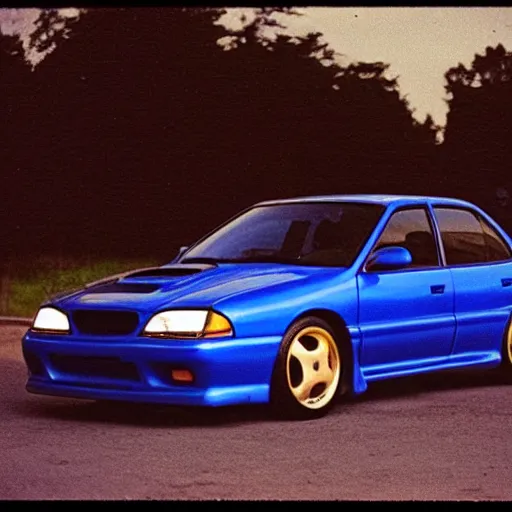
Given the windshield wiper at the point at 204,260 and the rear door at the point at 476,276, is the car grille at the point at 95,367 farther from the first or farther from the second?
the rear door at the point at 476,276

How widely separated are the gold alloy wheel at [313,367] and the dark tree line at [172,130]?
2114 cm

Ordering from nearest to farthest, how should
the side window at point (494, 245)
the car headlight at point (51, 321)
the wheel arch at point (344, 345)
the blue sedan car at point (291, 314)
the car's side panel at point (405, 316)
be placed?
the blue sedan car at point (291, 314) < the car headlight at point (51, 321) < the wheel arch at point (344, 345) < the car's side panel at point (405, 316) < the side window at point (494, 245)

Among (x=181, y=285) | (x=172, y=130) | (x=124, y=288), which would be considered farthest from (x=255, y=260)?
(x=172, y=130)

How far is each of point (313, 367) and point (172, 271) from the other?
1.21m

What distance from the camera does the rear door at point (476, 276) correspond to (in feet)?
37.0

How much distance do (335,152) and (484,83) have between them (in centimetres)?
769

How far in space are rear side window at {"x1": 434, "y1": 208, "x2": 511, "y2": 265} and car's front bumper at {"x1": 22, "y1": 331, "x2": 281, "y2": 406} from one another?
241cm

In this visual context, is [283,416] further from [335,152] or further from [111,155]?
[335,152]

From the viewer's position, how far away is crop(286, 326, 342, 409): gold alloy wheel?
31.9 feet

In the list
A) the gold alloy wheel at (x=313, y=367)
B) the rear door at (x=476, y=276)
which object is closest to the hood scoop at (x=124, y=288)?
the gold alloy wheel at (x=313, y=367)

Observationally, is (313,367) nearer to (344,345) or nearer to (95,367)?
(344,345)

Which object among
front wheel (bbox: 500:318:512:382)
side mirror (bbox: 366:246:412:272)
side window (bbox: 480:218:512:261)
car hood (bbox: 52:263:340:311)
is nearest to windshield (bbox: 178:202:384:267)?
side mirror (bbox: 366:246:412:272)

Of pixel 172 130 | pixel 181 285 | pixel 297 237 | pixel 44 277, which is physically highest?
pixel 172 130

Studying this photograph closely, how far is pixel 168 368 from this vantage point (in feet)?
30.8
